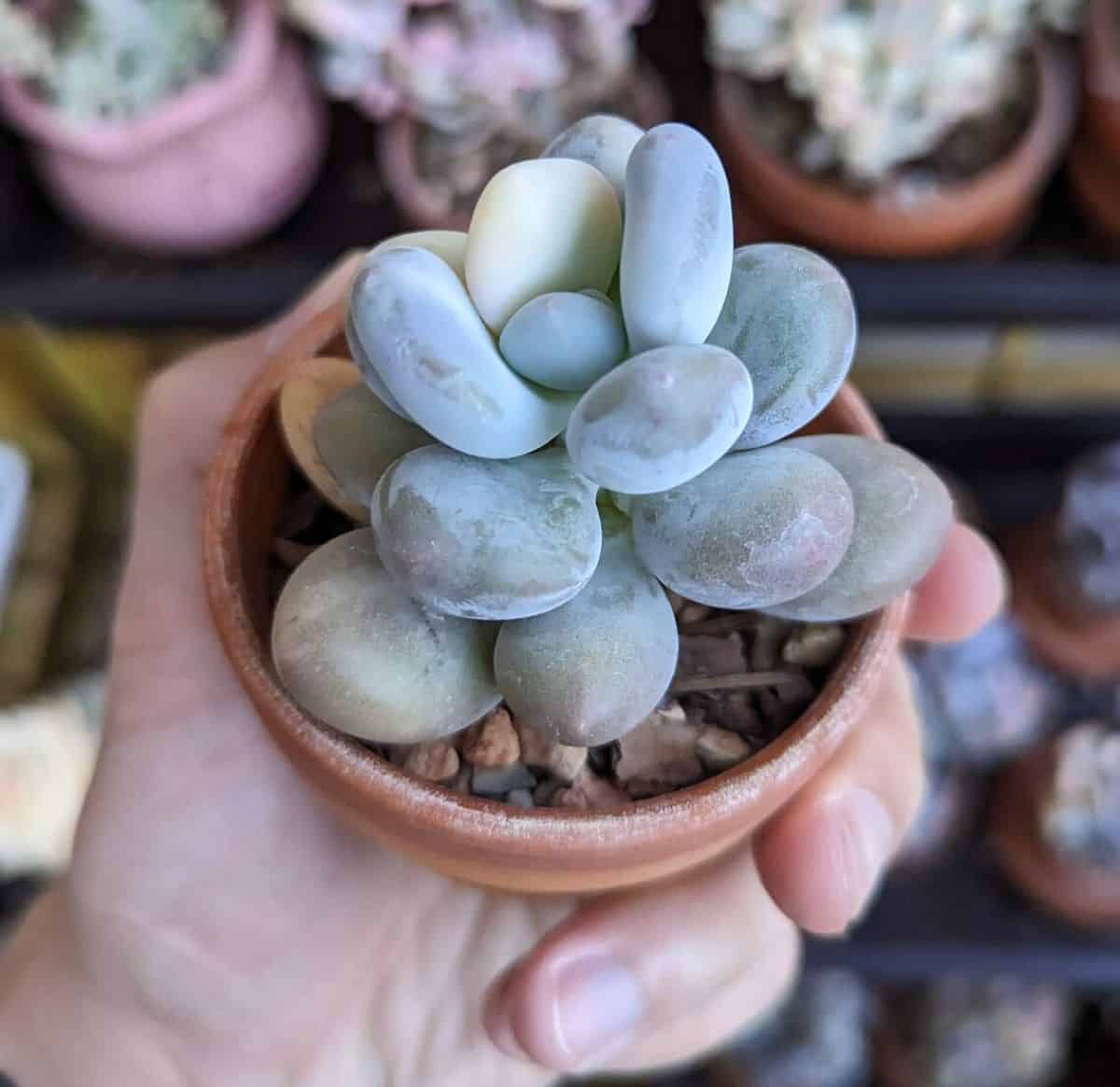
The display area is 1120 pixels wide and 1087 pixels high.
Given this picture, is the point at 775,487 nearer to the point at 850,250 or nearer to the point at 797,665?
the point at 797,665

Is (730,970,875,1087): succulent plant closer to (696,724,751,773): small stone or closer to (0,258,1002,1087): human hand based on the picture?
(0,258,1002,1087): human hand

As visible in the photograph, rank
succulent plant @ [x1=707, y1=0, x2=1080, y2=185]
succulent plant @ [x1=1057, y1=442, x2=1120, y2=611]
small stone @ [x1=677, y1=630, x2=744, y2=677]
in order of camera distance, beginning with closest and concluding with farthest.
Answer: small stone @ [x1=677, y1=630, x2=744, y2=677]
succulent plant @ [x1=707, y1=0, x2=1080, y2=185]
succulent plant @ [x1=1057, y1=442, x2=1120, y2=611]

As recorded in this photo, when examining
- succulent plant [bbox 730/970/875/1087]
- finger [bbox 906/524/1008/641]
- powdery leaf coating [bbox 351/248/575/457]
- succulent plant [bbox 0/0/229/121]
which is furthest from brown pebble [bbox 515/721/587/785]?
succulent plant [bbox 730/970/875/1087]

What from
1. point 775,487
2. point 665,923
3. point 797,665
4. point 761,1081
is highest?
point 775,487

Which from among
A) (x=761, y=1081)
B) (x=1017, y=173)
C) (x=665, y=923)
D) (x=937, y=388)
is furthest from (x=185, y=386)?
(x=761, y=1081)

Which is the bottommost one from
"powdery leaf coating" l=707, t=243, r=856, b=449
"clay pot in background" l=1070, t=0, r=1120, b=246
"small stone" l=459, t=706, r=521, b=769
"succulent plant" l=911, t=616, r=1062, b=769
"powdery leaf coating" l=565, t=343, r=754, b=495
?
"succulent plant" l=911, t=616, r=1062, b=769

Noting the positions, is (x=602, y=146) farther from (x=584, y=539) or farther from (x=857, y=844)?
(x=857, y=844)
